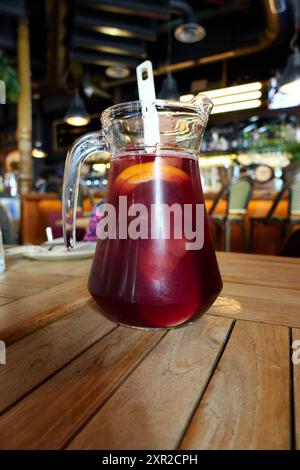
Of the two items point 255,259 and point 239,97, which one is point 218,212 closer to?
point 239,97

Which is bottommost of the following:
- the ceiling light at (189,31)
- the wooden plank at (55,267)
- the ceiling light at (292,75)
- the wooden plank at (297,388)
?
the wooden plank at (297,388)

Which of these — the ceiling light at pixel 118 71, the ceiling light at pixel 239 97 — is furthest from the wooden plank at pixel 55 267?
the ceiling light at pixel 118 71

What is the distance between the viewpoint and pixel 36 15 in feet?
17.1

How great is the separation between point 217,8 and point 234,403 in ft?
19.0

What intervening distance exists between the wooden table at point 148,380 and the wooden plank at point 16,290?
0.11 feet

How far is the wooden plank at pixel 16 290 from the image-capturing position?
523 millimetres

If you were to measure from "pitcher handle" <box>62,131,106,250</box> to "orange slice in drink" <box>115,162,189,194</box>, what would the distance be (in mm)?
76

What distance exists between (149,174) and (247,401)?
245mm

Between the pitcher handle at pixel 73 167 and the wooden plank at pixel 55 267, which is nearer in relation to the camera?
the pitcher handle at pixel 73 167

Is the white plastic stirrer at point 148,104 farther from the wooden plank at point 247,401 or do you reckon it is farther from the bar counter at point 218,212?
the bar counter at point 218,212

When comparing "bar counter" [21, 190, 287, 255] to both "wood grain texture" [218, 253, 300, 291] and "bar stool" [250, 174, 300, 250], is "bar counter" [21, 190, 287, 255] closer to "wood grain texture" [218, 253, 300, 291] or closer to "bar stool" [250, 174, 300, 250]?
"bar stool" [250, 174, 300, 250]

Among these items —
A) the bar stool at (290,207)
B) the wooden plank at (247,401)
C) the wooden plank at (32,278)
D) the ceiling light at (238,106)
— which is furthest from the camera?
the ceiling light at (238,106)

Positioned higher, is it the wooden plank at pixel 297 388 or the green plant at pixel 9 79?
the green plant at pixel 9 79

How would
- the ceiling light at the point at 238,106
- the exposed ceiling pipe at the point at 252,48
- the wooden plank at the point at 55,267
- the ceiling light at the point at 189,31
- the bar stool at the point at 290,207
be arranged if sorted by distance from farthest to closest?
the ceiling light at the point at 238,106 → the ceiling light at the point at 189,31 → the exposed ceiling pipe at the point at 252,48 → the bar stool at the point at 290,207 → the wooden plank at the point at 55,267
